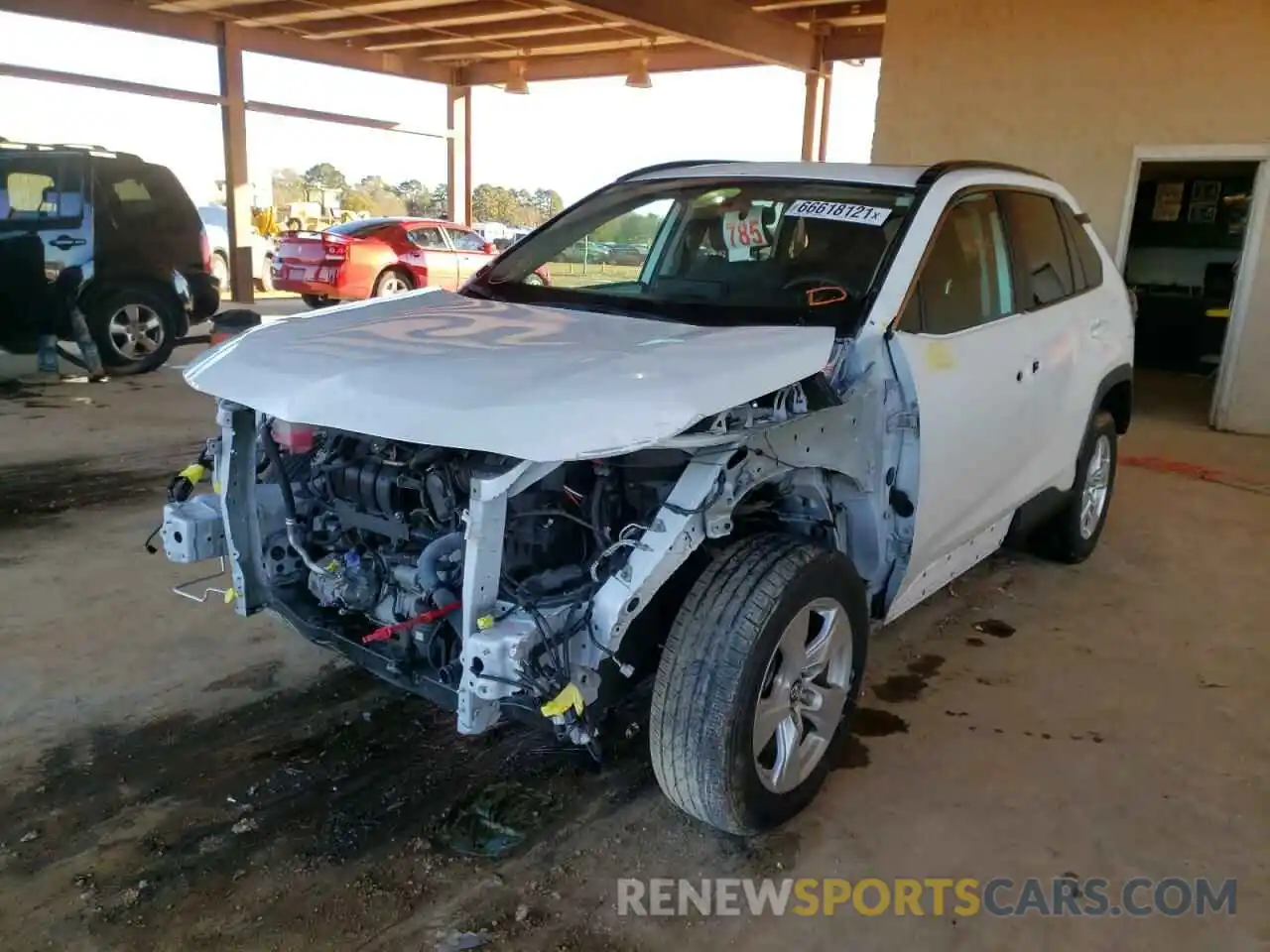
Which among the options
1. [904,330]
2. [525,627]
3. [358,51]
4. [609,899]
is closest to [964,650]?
[904,330]

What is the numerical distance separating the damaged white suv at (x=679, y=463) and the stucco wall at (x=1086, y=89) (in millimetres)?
5379

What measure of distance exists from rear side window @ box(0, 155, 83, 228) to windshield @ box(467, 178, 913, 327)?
625cm

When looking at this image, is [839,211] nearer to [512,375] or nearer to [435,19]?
[512,375]

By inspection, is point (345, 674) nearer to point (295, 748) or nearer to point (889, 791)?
point (295, 748)

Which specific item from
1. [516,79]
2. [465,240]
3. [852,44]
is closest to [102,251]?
[465,240]

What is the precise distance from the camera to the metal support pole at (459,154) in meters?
19.4

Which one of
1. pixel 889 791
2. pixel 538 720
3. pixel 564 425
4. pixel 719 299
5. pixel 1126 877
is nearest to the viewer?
pixel 564 425

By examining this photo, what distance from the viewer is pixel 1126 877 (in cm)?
250

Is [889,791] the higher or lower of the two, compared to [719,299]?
lower

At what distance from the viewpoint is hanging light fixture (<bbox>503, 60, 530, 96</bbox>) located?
1702cm

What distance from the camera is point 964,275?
3336mm

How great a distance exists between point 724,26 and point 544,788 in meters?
10.7

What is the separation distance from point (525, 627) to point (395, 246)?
12.7 metres

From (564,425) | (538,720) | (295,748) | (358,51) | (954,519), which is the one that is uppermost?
(358,51)
